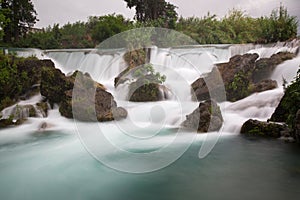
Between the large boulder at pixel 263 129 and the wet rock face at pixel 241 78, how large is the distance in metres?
1.93

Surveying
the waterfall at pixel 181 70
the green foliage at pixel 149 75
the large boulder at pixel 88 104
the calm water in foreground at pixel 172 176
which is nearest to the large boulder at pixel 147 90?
the green foliage at pixel 149 75

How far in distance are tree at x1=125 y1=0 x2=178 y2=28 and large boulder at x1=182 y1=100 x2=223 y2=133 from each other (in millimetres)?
9996

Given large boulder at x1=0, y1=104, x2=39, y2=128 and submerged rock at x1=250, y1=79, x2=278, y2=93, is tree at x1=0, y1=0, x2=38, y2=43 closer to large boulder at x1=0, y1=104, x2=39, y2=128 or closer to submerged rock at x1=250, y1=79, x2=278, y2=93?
large boulder at x1=0, y1=104, x2=39, y2=128

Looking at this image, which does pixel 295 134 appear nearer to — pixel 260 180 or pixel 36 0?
pixel 260 180

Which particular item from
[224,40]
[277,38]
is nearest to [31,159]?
[277,38]

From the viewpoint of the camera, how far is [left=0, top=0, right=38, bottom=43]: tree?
494 inches

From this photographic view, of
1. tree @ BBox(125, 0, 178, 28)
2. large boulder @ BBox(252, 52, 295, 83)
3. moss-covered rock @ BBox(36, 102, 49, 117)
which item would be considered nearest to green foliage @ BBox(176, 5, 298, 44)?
tree @ BBox(125, 0, 178, 28)

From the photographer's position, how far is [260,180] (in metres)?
3.00

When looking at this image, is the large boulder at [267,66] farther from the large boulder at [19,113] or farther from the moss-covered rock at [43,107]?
the large boulder at [19,113]

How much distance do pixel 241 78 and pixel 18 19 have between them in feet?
37.9

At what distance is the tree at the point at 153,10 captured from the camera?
14477 millimetres

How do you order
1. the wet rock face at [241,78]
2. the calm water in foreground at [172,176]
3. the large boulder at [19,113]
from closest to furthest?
the calm water in foreground at [172,176]
the large boulder at [19,113]
the wet rock face at [241,78]

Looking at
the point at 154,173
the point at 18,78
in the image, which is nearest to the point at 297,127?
the point at 154,173

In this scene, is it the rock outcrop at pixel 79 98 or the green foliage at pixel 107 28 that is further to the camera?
the green foliage at pixel 107 28
